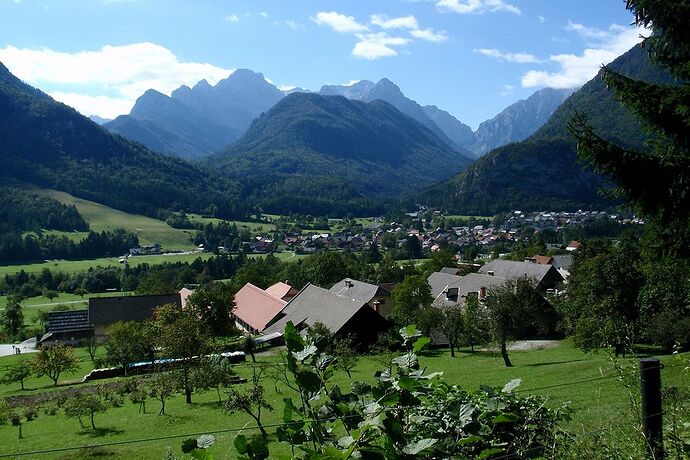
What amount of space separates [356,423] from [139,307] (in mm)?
69704

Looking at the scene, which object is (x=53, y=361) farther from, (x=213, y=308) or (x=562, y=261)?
(x=562, y=261)

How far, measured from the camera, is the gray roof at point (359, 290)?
5512 cm

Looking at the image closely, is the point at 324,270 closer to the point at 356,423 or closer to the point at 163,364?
the point at 163,364

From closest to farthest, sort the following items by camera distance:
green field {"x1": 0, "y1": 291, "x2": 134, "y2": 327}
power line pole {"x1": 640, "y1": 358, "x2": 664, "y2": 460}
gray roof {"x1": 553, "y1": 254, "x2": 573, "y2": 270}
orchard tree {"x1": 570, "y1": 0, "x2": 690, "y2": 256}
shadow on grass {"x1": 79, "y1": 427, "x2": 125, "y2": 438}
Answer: power line pole {"x1": 640, "y1": 358, "x2": 664, "y2": 460} → orchard tree {"x1": 570, "y1": 0, "x2": 690, "y2": 256} → shadow on grass {"x1": 79, "y1": 427, "x2": 125, "y2": 438} → gray roof {"x1": 553, "y1": 254, "x2": 573, "y2": 270} → green field {"x1": 0, "y1": 291, "x2": 134, "y2": 327}

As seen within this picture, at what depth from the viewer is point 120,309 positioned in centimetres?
6688

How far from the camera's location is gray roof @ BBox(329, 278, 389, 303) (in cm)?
5512

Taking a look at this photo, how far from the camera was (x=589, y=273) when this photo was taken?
36.0 metres

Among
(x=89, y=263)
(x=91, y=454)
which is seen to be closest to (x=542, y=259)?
(x=91, y=454)

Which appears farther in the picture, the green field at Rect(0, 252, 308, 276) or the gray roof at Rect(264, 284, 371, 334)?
the green field at Rect(0, 252, 308, 276)

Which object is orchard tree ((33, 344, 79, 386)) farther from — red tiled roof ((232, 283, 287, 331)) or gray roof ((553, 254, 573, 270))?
gray roof ((553, 254, 573, 270))

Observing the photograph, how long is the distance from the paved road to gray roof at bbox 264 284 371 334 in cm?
3135

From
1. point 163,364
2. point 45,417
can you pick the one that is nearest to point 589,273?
point 163,364

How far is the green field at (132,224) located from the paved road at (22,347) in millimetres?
86381

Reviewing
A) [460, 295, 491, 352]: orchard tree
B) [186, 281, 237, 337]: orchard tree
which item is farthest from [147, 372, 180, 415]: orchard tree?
[186, 281, 237, 337]: orchard tree
